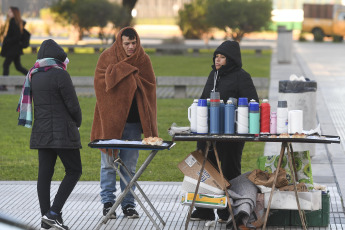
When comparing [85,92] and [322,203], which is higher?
[322,203]

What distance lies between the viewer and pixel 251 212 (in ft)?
23.2

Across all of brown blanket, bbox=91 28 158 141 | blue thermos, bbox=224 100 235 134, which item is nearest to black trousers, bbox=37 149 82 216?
brown blanket, bbox=91 28 158 141

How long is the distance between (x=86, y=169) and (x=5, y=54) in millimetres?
9986

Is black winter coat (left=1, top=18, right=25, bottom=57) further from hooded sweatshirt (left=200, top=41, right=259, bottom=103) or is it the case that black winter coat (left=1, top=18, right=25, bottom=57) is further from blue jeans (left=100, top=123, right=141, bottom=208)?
hooded sweatshirt (left=200, top=41, right=259, bottom=103)

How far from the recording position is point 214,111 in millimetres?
6766

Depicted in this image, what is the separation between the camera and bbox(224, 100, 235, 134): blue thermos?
6.77 metres

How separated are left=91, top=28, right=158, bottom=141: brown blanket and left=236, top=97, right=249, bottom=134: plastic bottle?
927 mm

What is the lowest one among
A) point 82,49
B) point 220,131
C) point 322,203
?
point 82,49

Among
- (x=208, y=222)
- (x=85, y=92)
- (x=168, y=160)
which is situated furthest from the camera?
(x=85, y=92)

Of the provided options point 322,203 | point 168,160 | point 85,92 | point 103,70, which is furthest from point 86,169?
point 85,92

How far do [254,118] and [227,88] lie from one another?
690mm

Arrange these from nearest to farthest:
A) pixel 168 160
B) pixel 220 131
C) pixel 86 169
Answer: pixel 220 131 < pixel 86 169 < pixel 168 160

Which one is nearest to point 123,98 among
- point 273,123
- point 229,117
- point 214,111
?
point 214,111

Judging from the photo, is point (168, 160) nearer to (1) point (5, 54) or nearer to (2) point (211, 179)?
(2) point (211, 179)
